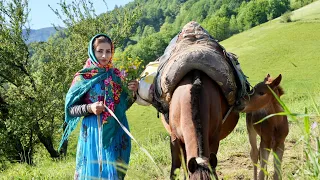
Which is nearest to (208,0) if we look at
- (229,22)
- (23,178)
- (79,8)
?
(229,22)

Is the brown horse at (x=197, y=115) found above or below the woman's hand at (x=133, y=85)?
below

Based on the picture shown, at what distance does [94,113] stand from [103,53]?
2.03ft

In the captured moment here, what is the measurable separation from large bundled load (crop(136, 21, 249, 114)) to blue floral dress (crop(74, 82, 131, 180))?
504 mm

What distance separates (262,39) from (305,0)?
128 ft

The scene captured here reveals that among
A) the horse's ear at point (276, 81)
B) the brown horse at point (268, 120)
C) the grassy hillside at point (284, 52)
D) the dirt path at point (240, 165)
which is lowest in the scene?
the grassy hillside at point (284, 52)

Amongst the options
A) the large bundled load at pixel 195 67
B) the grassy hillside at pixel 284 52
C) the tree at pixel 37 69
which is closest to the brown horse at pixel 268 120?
the large bundled load at pixel 195 67

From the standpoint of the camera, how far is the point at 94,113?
347 centimetres

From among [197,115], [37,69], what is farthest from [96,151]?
[37,69]

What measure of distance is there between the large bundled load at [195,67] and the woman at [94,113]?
0.48 m

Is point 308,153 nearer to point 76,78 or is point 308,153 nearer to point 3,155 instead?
point 76,78

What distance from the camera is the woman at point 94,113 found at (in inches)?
137

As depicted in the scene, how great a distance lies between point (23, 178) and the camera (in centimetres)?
531

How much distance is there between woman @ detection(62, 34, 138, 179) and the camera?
349 cm

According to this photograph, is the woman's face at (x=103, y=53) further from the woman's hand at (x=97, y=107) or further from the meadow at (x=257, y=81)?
the meadow at (x=257, y=81)
